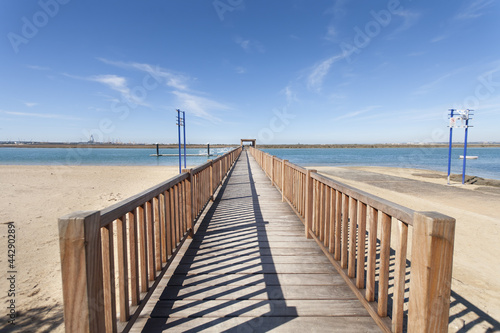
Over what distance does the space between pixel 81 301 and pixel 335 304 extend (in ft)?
6.78

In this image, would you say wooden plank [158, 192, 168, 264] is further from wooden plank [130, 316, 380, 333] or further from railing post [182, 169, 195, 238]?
railing post [182, 169, 195, 238]

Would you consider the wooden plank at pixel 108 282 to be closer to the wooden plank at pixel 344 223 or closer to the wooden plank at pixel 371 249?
the wooden plank at pixel 371 249

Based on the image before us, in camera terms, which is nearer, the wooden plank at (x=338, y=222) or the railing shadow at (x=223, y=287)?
the railing shadow at (x=223, y=287)

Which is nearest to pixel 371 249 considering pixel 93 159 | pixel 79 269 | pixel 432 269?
pixel 432 269

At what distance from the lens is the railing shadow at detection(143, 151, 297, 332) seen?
2.08 metres

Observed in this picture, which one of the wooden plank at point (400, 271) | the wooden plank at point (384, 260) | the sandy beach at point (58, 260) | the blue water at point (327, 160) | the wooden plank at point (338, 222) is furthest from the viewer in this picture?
the blue water at point (327, 160)

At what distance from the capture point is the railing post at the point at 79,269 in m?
1.25

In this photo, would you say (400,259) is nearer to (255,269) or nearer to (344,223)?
(344,223)

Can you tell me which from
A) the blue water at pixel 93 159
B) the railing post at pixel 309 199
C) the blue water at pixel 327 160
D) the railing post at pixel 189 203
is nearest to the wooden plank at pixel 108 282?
the railing post at pixel 189 203

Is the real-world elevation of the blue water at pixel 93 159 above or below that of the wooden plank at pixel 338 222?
below

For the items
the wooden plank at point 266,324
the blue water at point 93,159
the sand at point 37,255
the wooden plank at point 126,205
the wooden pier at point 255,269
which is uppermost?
the wooden plank at point 126,205

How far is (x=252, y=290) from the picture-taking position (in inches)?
99.2

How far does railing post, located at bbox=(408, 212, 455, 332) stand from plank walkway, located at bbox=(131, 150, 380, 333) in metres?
0.79

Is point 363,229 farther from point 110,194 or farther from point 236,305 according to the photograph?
point 110,194
